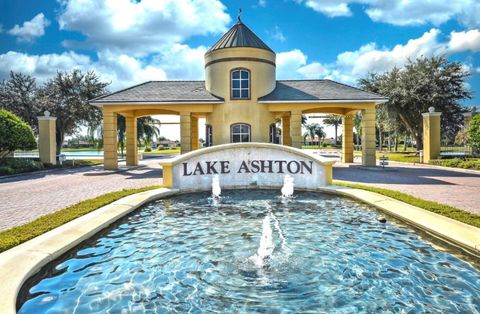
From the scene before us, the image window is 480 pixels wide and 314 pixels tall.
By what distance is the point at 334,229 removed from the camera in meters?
8.27

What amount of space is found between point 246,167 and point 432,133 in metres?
19.8

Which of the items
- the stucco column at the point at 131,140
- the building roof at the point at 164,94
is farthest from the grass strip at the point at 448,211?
the stucco column at the point at 131,140

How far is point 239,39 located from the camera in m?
23.9

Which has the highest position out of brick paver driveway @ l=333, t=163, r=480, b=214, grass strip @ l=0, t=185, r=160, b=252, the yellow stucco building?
the yellow stucco building

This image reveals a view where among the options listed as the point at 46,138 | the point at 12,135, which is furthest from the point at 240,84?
the point at 46,138

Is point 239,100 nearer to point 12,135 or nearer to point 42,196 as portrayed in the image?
point 42,196

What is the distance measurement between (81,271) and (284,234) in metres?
4.26

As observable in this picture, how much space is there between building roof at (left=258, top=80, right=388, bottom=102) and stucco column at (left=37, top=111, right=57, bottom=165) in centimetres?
1686

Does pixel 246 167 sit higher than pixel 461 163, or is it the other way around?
pixel 246 167

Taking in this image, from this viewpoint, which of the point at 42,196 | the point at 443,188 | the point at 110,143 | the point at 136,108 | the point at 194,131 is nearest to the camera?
the point at 42,196

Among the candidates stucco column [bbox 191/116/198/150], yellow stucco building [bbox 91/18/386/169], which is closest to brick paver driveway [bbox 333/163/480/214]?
yellow stucco building [bbox 91/18/386/169]

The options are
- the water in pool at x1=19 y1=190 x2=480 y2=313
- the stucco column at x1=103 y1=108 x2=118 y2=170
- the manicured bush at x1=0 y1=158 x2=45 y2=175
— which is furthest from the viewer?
the stucco column at x1=103 y1=108 x2=118 y2=170

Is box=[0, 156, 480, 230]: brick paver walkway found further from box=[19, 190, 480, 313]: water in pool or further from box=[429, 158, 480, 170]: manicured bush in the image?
box=[429, 158, 480, 170]: manicured bush

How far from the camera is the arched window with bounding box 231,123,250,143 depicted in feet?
79.2
